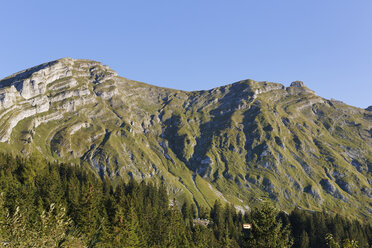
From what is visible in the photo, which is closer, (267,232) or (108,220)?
(267,232)

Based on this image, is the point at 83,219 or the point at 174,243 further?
the point at 174,243

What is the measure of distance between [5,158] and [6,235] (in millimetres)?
156186

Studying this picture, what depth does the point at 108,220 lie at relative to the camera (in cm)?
8556

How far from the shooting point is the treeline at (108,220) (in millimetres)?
16516

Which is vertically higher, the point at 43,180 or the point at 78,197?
the point at 43,180

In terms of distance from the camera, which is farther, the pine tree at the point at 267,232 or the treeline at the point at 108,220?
the pine tree at the point at 267,232

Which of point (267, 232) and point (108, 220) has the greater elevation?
point (267, 232)

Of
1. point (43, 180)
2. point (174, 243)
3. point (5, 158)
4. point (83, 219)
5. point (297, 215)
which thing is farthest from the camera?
point (297, 215)

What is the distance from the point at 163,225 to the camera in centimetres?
10375

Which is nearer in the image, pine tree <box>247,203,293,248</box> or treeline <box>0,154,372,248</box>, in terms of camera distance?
treeline <box>0,154,372,248</box>

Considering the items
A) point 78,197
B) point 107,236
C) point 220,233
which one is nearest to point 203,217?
point 220,233

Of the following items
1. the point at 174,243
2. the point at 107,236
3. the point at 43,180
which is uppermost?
the point at 43,180

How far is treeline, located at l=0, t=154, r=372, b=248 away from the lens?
54.2 ft

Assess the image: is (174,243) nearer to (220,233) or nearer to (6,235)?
(220,233)
